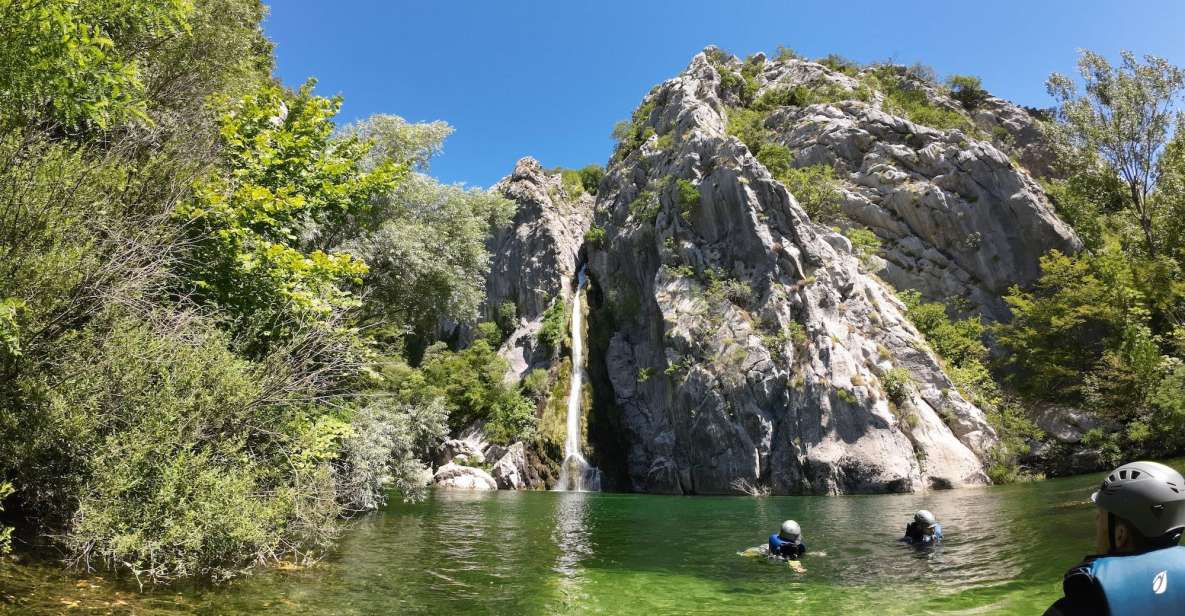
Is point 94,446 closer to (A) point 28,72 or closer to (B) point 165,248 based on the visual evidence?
(B) point 165,248

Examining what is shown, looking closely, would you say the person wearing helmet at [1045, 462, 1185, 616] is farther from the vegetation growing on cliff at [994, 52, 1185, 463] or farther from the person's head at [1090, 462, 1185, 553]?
the vegetation growing on cliff at [994, 52, 1185, 463]

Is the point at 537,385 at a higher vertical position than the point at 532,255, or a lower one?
lower

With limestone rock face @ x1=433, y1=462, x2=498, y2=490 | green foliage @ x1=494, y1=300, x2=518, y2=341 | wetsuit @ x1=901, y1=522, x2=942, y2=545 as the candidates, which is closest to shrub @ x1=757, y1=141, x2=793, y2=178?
green foliage @ x1=494, y1=300, x2=518, y2=341

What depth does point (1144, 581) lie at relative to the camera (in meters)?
2.22

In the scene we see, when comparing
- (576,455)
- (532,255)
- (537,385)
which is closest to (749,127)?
(532,255)

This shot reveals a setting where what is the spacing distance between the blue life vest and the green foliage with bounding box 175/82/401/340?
395 inches

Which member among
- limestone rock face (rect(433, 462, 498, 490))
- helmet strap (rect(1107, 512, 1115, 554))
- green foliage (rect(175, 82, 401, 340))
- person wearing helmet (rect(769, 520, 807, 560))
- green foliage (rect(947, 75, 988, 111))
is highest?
green foliage (rect(947, 75, 988, 111))

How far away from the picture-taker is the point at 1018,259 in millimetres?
46188

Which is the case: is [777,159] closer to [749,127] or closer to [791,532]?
[749,127]

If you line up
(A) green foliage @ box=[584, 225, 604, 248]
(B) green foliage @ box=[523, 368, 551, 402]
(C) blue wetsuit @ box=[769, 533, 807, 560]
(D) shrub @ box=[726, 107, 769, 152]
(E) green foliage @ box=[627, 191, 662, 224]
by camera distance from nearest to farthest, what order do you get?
(C) blue wetsuit @ box=[769, 533, 807, 560] → (B) green foliage @ box=[523, 368, 551, 402] → (E) green foliage @ box=[627, 191, 662, 224] → (A) green foliage @ box=[584, 225, 604, 248] → (D) shrub @ box=[726, 107, 769, 152]

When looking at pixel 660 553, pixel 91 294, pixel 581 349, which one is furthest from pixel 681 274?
A: pixel 91 294

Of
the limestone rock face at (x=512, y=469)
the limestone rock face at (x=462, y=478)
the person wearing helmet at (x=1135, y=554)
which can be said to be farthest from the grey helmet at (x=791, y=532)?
the limestone rock face at (x=512, y=469)

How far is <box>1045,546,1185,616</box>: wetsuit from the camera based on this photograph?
219 centimetres

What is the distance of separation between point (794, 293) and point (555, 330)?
21.0m
